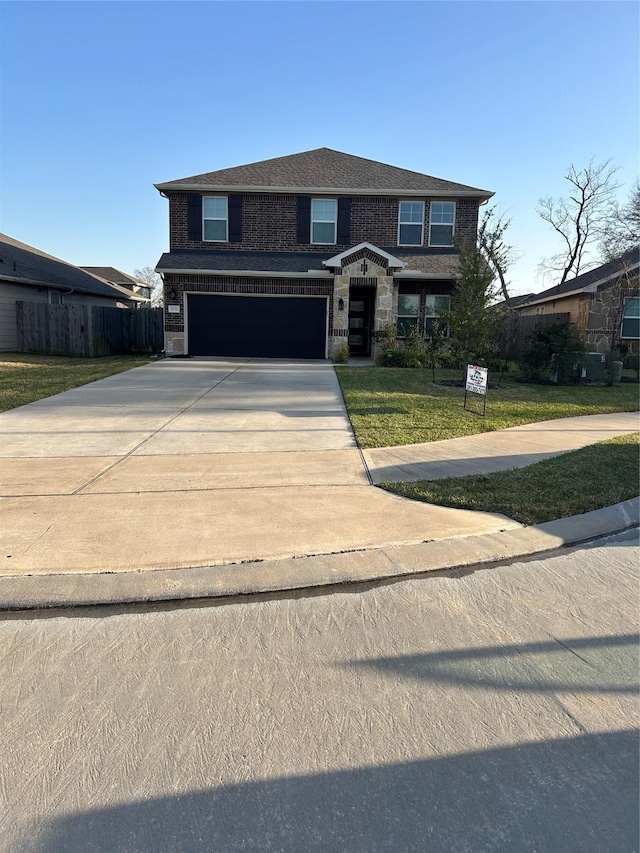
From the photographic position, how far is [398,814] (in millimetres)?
1975

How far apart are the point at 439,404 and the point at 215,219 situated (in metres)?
13.7

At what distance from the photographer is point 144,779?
209 centimetres

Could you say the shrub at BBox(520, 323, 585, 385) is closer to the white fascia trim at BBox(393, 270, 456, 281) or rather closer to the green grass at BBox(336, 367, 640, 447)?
the green grass at BBox(336, 367, 640, 447)

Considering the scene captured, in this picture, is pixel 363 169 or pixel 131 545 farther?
pixel 363 169

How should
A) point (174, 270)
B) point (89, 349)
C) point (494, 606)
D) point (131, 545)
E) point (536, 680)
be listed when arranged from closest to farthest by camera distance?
point (536, 680) → point (494, 606) → point (131, 545) → point (174, 270) → point (89, 349)

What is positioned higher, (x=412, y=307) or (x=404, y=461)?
(x=412, y=307)

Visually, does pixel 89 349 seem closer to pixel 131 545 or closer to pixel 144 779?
pixel 131 545

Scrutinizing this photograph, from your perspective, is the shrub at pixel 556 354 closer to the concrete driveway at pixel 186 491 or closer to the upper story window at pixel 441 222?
the concrete driveway at pixel 186 491

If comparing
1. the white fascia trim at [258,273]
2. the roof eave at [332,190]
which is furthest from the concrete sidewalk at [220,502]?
the roof eave at [332,190]

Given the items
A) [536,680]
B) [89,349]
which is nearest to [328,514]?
[536,680]

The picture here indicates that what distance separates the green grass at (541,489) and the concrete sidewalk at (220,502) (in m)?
0.21

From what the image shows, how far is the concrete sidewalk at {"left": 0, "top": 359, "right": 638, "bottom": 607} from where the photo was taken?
3.77 metres

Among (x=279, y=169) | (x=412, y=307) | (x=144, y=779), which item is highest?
(x=279, y=169)

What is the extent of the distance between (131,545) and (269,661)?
5.82 feet
